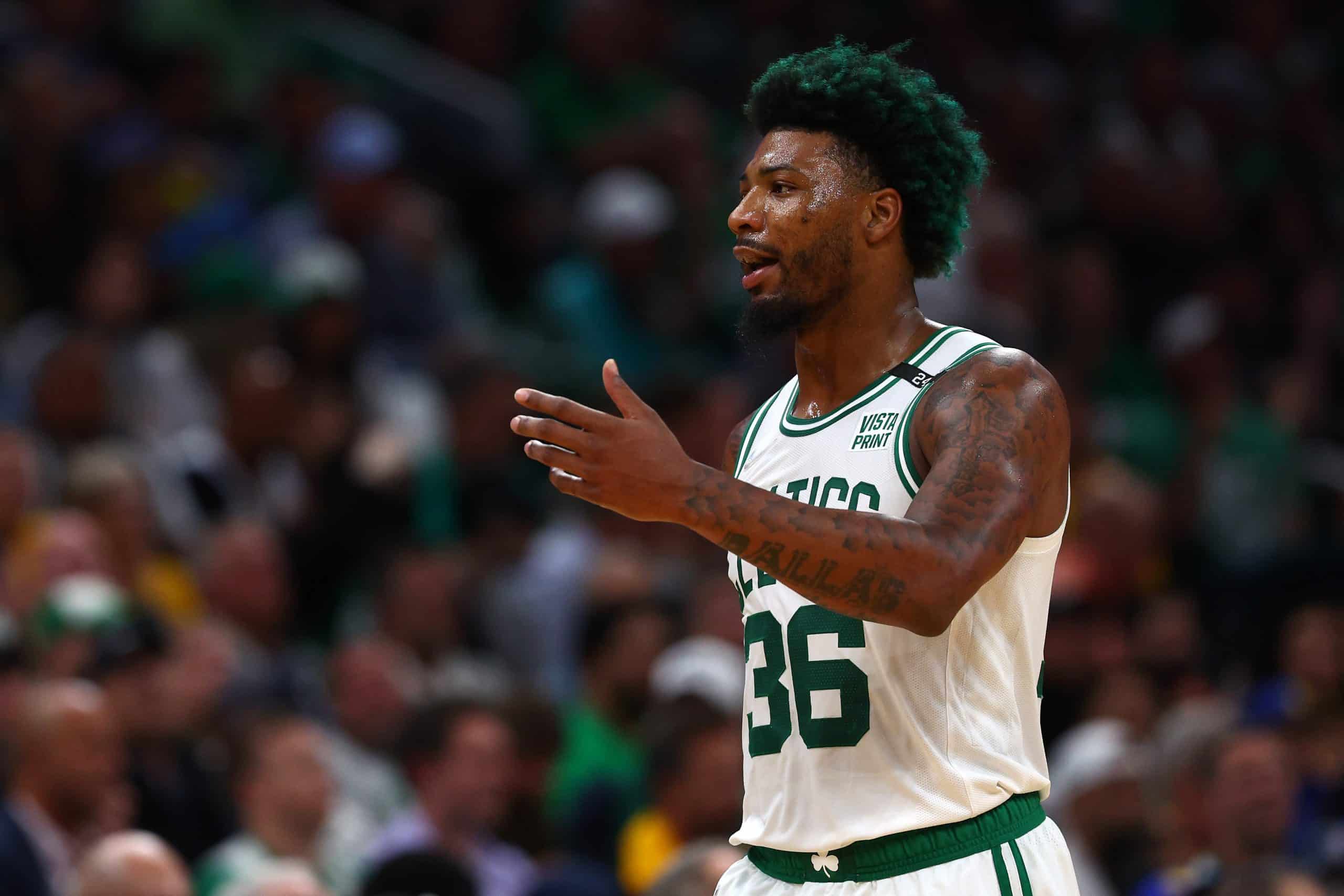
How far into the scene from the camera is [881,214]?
392 cm

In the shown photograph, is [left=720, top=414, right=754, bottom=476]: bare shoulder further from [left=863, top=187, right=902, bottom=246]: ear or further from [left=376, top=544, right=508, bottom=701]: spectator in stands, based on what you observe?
[left=376, top=544, right=508, bottom=701]: spectator in stands

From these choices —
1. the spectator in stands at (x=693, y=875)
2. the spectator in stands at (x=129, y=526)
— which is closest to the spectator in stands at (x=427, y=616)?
the spectator in stands at (x=129, y=526)

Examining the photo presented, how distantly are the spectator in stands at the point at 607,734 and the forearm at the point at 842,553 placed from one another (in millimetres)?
4226

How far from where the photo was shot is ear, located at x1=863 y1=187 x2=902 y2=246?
390 cm

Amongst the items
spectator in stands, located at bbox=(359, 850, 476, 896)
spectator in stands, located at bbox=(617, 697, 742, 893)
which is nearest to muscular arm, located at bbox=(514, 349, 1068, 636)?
spectator in stands, located at bbox=(359, 850, 476, 896)

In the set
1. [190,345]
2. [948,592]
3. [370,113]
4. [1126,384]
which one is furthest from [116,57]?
[948,592]

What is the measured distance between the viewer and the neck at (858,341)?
3.94 m

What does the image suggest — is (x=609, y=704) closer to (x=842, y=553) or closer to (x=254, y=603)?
(x=254, y=603)

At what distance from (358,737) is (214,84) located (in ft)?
15.7

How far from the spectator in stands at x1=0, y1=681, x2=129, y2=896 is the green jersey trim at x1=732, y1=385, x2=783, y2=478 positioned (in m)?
3.04

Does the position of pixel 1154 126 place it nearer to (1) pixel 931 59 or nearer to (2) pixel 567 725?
(1) pixel 931 59

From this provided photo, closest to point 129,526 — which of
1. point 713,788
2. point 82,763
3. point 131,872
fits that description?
point 82,763

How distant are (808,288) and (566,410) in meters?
0.82

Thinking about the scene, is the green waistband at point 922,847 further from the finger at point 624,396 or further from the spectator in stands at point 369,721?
the spectator in stands at point 369,721
